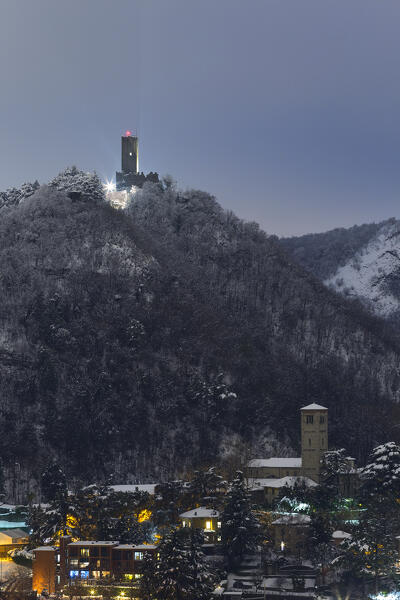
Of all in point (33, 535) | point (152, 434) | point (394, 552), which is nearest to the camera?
point (394, 552)

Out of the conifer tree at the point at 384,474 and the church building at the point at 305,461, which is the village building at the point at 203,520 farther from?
the church building at the point at 305,461

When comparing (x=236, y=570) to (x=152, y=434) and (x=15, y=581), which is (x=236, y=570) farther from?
(x=152, y=434)

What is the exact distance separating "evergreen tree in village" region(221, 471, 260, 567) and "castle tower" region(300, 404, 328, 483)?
26519 millimetres

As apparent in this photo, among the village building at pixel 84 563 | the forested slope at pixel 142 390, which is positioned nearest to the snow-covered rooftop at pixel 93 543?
the village building at pixel 84 563

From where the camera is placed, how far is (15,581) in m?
116

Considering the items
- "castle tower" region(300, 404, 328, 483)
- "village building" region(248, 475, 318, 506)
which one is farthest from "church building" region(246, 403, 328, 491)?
"village building" region(248, 475, 318, 506)

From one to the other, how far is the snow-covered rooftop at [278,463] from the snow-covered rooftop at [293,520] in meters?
20.8

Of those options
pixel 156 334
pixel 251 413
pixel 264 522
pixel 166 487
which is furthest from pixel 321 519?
pixel 156 334

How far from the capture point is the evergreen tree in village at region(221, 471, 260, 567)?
120062 mm

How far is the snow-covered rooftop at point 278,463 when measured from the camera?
152 m

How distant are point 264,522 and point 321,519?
7.83 metres

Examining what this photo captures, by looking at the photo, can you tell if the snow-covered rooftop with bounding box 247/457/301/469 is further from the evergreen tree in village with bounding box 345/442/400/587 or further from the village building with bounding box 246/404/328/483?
the evergreen tree in village with bounding box 345/442/400/587

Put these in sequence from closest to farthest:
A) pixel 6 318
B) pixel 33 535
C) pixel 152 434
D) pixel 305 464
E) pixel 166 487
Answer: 1. pixel 33 535
2. pixel 166 487
3. pixel 305 464
4. pixel 152 434
5. pixel 6 318

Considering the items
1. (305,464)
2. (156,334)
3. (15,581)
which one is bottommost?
(15,581)
